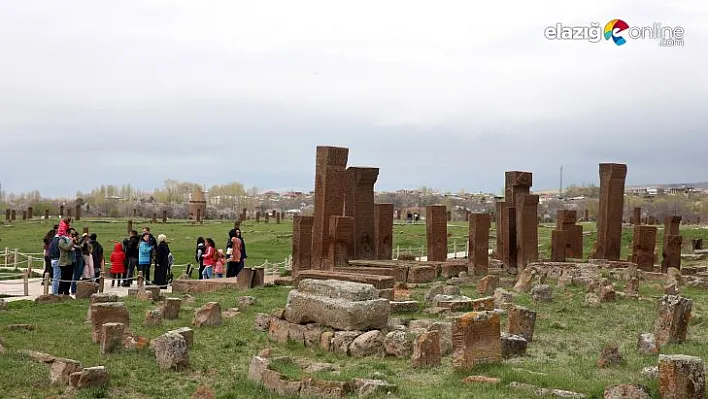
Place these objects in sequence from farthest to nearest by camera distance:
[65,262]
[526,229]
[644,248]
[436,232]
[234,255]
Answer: [436,232], [644,248], [526,229], [234,255], [65,262]

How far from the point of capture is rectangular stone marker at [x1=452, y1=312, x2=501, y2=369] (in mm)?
9047

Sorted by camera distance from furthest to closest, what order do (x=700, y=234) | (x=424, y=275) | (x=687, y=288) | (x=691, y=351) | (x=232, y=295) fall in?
(x=700, y=234) < (x=424, y=275) < (x=687, y=288) < (x=232, y=295) < (x=691, y=351)

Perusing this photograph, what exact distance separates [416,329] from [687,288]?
31.9 feet

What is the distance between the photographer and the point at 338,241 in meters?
18.8

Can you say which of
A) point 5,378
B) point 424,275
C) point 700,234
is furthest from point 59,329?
point 700,234

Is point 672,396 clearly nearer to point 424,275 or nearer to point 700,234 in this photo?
point 424,275

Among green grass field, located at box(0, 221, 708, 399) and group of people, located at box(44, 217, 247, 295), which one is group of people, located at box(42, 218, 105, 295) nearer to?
group of people, located at box(44, 217, 247, 295)

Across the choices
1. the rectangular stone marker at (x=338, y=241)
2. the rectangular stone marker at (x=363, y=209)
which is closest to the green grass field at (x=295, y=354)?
the rectangular stone marker at (x=338, y=241)

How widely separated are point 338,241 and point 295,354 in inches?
319

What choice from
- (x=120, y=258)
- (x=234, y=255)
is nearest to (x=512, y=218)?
(x=234, y=255)

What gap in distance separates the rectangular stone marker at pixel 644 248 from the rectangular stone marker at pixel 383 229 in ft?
23.3

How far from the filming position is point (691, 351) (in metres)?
9.82

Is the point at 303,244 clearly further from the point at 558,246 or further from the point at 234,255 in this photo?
the point at 558,246

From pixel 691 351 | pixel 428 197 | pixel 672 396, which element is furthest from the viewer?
pixel 428 197
